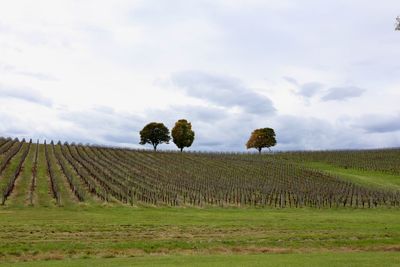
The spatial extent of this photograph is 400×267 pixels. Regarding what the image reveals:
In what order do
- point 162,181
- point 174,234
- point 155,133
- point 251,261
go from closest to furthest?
1. point 251,261
2. point 174,234
3. point 162,181
4. point 155,133

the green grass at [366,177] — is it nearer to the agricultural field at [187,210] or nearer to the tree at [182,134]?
the agricultural field at [187,210]

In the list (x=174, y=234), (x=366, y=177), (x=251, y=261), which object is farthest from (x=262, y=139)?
(x=251, y=261)

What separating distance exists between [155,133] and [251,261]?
11651 cm

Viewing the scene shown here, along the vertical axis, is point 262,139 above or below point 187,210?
above

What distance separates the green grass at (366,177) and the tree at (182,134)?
4752cm

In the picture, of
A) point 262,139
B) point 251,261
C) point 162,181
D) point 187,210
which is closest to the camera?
point 251,261

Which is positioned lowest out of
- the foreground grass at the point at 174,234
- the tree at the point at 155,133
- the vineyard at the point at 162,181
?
the foreground grass at the point at 174,234

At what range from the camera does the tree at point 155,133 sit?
13600 centimetres

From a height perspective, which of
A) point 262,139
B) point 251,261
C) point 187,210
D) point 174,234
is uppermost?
point 262,139

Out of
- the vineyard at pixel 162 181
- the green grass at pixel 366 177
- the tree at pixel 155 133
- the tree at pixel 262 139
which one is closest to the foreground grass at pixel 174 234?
the vineyard at pixel 162 181

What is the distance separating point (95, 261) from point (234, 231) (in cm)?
1209

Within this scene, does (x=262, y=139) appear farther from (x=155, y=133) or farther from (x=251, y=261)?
(x=251, y=261)

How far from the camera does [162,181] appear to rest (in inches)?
2525

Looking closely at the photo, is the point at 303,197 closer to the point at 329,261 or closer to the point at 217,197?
the point at 217,197
